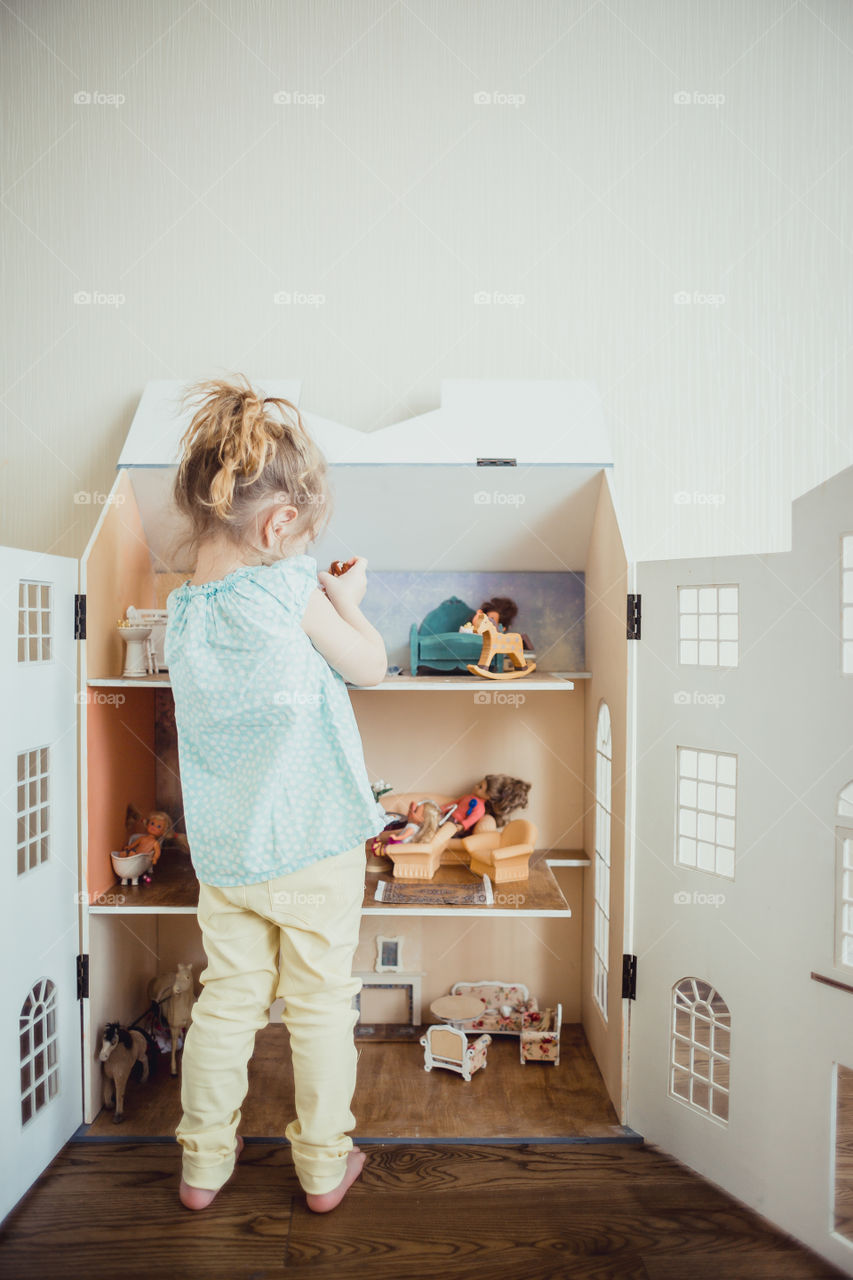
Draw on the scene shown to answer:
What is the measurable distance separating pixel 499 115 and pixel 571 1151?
2.65 meters

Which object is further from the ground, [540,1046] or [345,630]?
[345,630]

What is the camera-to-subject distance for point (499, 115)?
2.25 metres

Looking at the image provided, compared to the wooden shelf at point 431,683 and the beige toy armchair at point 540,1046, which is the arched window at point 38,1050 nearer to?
the wooden shelf at point 431,683

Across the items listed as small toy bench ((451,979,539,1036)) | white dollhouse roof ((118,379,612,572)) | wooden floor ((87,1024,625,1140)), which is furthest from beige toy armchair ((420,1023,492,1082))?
white dollhouse roof ((118,379,612,572))

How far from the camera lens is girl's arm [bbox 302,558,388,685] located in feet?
5.05

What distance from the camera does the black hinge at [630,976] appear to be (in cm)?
179

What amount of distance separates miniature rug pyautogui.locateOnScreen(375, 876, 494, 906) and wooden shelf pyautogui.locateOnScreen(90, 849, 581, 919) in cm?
1

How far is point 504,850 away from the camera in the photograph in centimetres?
197

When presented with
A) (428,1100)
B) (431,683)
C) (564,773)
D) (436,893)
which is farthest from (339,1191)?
(564,773)

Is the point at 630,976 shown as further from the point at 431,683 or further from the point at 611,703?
the point at 431,683

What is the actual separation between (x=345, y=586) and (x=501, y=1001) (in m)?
1.33

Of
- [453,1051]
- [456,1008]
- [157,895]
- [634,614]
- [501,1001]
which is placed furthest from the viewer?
[501,1001]

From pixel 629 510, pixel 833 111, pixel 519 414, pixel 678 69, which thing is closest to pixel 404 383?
pixel 519 414

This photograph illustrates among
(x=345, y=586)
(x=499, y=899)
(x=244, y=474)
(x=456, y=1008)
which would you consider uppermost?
(x=244, y=474)
